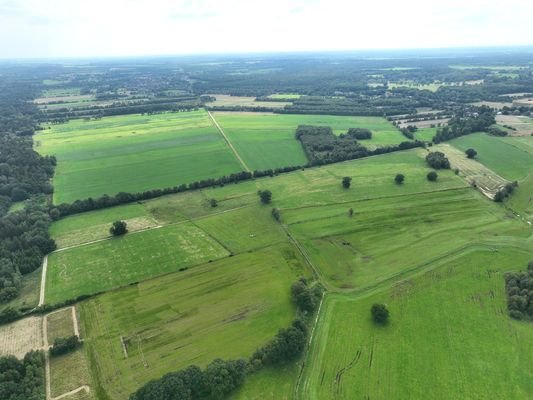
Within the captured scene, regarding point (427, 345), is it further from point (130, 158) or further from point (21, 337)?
point (130, 158)

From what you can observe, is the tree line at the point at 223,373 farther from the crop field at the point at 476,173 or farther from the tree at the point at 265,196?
the crop field at the point at 476,173

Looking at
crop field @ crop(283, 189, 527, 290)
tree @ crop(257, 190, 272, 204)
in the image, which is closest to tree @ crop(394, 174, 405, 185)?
crop field @ crop(283, 189, 527, 290)

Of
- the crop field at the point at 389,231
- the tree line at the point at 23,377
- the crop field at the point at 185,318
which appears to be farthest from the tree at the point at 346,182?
the tree line at the point at 23,377

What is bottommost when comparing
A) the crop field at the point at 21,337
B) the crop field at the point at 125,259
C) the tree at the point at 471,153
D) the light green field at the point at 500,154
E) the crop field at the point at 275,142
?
the crop field at the point at 275,142

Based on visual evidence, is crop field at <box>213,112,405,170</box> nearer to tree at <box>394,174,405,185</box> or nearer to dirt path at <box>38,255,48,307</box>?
tree at <box>394,174,405,185</box>

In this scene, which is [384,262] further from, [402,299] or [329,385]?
[329,385]

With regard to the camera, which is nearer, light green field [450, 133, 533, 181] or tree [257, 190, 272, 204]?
tree [257, 190, 272, 204]
